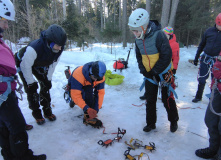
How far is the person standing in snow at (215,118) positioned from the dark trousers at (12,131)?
2.41 metres

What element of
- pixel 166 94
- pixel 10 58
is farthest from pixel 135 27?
pixel 10 58

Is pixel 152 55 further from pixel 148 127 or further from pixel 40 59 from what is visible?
pixel 40 59

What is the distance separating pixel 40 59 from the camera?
2.61m

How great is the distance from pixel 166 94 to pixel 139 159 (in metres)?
1.13

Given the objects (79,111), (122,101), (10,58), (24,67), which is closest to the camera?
(10,58)

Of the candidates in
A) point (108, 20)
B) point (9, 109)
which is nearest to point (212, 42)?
point (9, 109)

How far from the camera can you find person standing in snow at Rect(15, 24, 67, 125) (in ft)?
7.93

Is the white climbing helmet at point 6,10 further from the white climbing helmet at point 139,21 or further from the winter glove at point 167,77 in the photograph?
the winter glove at point 167,77

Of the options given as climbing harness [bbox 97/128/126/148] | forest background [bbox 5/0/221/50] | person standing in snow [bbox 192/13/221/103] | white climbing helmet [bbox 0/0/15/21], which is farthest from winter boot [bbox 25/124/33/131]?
forest background [bbox 5/0/221/50]

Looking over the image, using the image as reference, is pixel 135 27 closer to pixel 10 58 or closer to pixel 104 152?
pixel 10 58

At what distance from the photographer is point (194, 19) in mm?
15070

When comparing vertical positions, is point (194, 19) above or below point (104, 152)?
above

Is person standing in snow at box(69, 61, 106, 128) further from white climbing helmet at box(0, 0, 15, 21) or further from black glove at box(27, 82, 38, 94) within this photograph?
white climbing helmet at box(0, 0, 15, 21)

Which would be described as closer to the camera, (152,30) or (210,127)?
(210,127)
